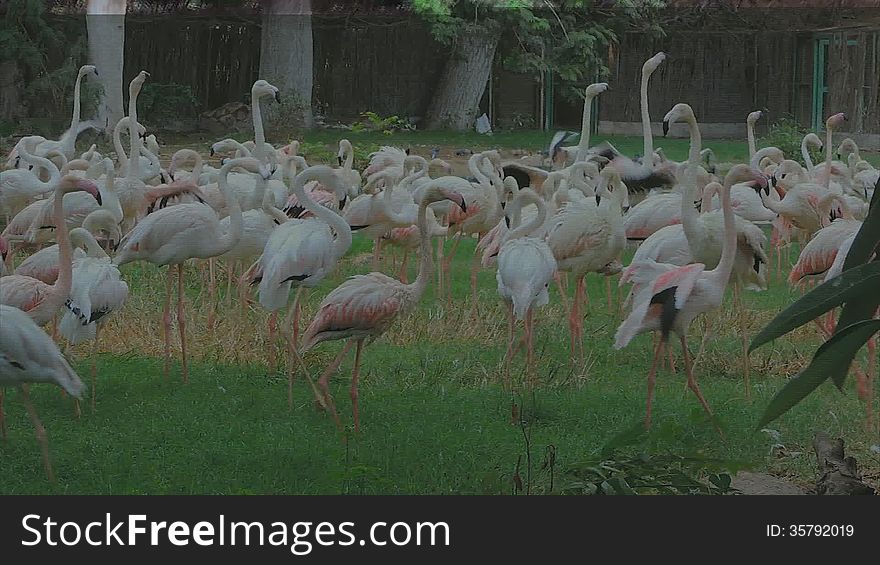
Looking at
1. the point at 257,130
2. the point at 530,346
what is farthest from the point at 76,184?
the point at 257,130

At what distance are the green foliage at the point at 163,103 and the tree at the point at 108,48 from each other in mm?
1615

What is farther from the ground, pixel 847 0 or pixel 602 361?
pixel 847 0

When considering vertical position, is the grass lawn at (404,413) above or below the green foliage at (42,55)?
below

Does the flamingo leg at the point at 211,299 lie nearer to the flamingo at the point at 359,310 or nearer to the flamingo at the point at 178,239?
the flamingo at the point at 178,239

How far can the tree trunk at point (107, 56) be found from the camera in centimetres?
1375

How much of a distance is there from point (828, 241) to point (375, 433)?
230cm

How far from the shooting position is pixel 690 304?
184 inches

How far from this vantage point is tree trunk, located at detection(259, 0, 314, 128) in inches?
600

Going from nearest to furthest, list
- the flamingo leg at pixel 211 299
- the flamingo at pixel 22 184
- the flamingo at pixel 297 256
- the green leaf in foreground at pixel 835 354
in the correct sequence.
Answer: the green leaf in foreground at pixel 835 354 → the flamingo at pixel 297 256 → the flamingo leg at pixel 211 299 → the flamingo at pixel 22 184

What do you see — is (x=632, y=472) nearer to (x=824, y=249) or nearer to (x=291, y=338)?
(x=291, y=338)

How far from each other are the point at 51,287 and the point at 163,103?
11771 millimetres

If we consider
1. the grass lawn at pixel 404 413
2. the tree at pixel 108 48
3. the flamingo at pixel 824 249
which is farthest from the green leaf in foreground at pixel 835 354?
the tree at pixel 108 48
